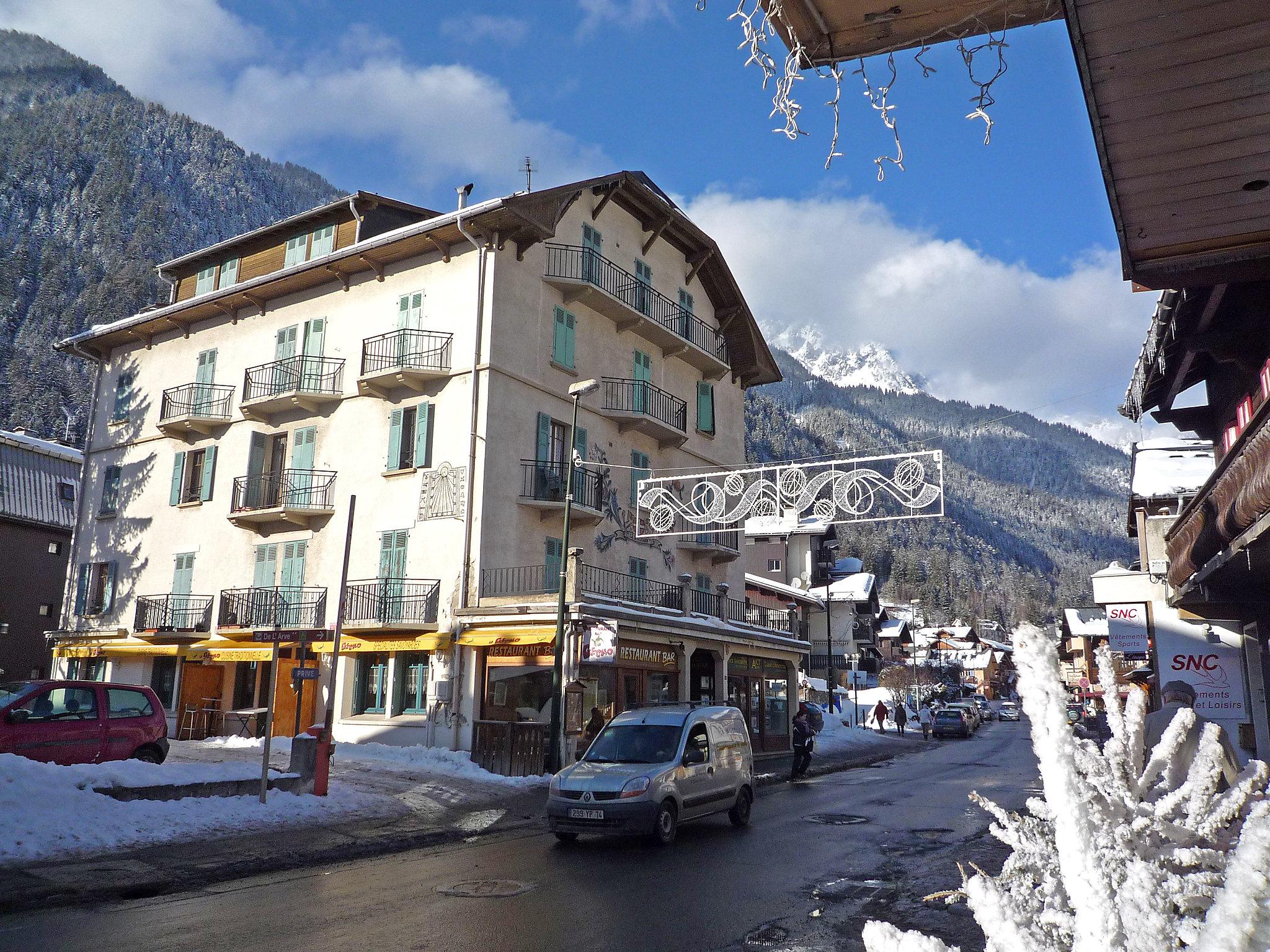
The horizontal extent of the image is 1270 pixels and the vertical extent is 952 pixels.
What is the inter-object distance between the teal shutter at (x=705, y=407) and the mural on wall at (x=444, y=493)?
1123 centimetres

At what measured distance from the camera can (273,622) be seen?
27500 millimetres

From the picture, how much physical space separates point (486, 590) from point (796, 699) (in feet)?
47.9

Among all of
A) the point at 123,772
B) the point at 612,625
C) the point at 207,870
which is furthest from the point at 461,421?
the point at 207,870

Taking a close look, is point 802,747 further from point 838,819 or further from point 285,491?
point 285,491

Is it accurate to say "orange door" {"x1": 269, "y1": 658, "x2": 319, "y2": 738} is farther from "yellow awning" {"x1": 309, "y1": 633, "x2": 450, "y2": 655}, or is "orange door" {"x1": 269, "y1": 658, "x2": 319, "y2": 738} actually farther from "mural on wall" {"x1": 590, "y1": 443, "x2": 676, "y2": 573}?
"mural on wall" {"x1": 590, "y1": 443, "x2": 676, "y2": 573}

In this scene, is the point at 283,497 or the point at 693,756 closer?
the point at 693,756

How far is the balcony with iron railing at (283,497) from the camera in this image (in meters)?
27.8

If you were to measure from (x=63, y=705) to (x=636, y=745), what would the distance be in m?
9.18

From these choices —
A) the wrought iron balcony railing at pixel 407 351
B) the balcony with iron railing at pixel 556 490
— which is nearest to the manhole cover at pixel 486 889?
the balcony with iron railing at pixel 556 490

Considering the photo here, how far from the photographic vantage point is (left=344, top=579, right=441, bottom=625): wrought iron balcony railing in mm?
24969

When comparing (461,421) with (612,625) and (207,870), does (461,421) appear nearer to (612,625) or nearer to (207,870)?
(612,625)

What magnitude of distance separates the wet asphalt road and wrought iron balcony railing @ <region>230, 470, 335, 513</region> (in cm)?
1615

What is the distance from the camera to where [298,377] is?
28594 millimetres

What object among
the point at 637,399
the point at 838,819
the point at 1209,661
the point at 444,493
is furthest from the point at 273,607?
the point at 1209,661
